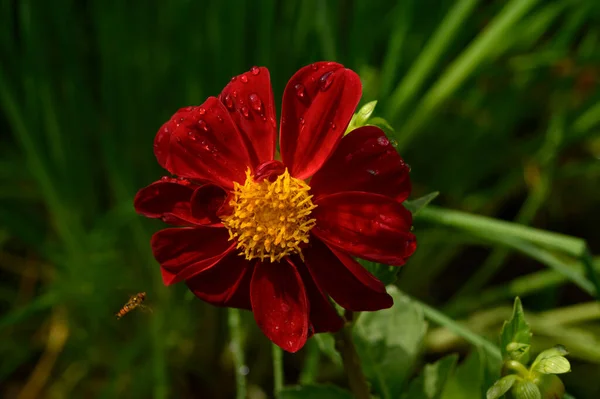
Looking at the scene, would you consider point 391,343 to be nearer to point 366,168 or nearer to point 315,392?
point 315,392

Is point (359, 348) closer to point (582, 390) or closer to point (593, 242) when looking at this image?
point (582, 390)

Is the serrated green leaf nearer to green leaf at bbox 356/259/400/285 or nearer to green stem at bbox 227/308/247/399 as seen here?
green leaf at bbox 356/259/400/285

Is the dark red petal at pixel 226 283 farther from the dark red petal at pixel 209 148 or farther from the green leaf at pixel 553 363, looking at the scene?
the green leaf at pixel 553 363

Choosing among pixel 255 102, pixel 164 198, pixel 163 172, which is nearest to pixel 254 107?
pixel 255 102

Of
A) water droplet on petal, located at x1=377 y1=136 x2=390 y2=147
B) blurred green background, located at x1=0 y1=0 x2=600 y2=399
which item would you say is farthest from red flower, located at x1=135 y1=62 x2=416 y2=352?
blurred green background, located at x1=0 y1=0 x2=600 y2=399

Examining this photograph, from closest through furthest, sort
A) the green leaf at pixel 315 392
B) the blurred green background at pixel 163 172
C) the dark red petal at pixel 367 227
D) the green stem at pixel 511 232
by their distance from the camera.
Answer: the dark red petal at pixel 367 227 < the green leaf at pixel 315 392 < the green stem at pixel 511 232 < the blurred green background at pixel 163 172

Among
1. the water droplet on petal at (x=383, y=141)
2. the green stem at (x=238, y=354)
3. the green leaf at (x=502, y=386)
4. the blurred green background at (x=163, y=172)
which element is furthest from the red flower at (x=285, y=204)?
the blurred green background at (x=163, y=172)
